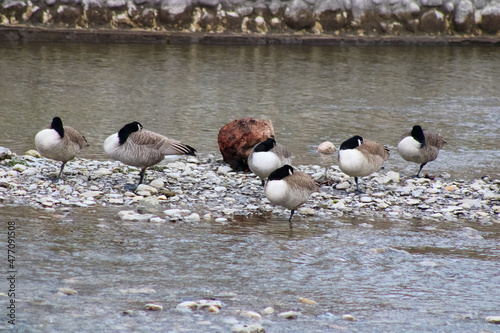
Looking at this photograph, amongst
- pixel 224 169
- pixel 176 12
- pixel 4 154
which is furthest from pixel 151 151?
pixel 176 12

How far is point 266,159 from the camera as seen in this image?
27.4 ft

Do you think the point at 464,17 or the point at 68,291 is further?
the point at 464,17

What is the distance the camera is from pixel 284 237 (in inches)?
276

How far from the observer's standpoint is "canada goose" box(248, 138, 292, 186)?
8.35 metres

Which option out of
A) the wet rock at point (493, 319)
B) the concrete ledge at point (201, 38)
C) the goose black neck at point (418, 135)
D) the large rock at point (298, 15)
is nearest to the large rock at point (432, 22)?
the concrete ledge at point (201, 38)

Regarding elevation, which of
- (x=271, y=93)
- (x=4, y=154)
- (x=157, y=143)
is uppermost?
(x=157, y=143)

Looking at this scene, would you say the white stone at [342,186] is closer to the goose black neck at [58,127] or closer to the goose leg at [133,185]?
the goose leg at [133,185]

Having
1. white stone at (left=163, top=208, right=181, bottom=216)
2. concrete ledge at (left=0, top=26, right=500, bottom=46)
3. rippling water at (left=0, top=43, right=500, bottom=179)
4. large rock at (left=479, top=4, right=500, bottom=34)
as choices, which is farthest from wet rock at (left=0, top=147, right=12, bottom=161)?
large rock at (left=479, top=4, right=500, bottom=34)

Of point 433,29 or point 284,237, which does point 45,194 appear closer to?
point 284,237

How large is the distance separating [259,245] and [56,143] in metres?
3.03

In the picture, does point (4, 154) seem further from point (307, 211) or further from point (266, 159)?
point (307, 211)

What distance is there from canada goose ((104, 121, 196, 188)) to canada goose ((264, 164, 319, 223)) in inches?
64.3

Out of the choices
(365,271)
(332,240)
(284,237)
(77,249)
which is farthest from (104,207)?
(365,271)

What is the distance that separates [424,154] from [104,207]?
4.31 meters
